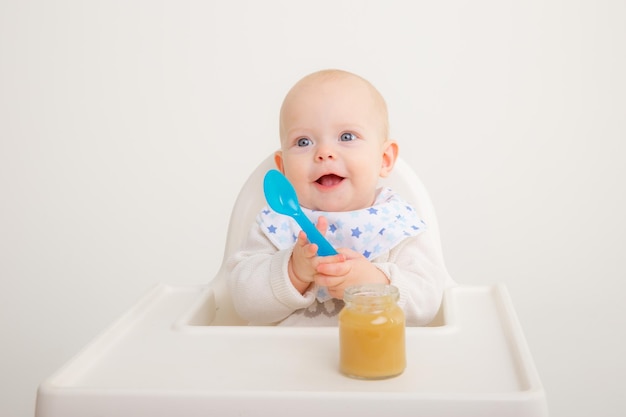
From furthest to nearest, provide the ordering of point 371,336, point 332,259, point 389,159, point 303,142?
point 389,159 < point 303,142 < point 332,259 < point 371,336

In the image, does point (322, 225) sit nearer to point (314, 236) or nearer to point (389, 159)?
point (314, 236)

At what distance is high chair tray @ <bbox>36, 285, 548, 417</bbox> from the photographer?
1.12 meters

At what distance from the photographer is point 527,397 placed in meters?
1.12

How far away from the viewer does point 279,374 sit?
1216mm

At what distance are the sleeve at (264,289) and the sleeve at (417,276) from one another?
0.48 ft

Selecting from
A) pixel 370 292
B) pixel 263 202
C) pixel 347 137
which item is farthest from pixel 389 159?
pixel 370 292

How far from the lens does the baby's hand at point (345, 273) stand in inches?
53.2

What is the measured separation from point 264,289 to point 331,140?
0.29 meters

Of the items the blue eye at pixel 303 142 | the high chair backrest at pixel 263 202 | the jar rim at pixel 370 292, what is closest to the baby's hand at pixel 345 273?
the jar rim at pixel 370 292

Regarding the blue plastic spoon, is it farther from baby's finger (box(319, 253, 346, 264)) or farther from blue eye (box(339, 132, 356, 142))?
Result: blue eye (box(339, 132, 356, 142))

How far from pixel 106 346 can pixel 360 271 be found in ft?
1.32

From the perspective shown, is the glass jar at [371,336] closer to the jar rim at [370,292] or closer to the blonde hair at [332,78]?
the jar rim at [370,292]

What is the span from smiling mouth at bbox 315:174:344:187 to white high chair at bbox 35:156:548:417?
29 cm

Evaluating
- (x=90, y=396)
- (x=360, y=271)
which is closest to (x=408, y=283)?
(x=360, y=271)
